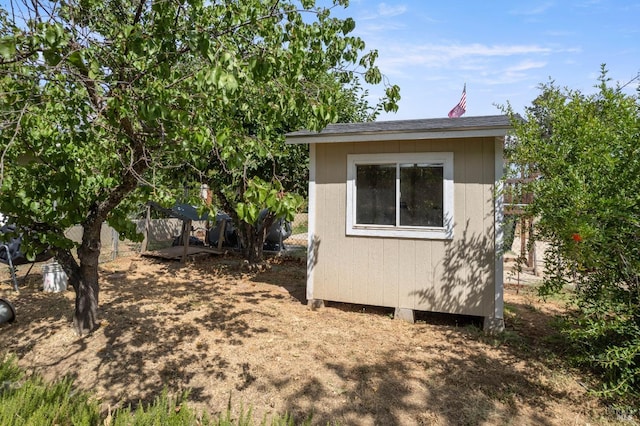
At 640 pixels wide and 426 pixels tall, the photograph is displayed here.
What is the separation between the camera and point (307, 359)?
3809 millimetres

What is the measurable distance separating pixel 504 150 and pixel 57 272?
7.00 metres

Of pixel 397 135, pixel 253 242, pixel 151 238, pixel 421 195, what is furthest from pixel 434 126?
pixel 151 238

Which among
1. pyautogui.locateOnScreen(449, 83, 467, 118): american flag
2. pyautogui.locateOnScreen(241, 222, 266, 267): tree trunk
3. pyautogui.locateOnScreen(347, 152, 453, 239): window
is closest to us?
pyautogui.locateOnScreen(347, 152, 453, 239): window

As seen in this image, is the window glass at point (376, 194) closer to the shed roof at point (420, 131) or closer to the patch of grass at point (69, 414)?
the shed roof at point (420, 131)

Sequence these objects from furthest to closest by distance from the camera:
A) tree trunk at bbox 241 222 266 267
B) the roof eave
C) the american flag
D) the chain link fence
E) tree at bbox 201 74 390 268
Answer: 1. the chain link fence
2. tree trunk at bbox 241 222 266 267
3. the american flag
4. tree at bbox 201 74 390 268
5. the roof eave

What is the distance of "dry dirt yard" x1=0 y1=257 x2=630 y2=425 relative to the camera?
9.75ft

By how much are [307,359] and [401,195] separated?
2.50 m

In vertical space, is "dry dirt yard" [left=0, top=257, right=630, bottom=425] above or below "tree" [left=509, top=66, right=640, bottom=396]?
below

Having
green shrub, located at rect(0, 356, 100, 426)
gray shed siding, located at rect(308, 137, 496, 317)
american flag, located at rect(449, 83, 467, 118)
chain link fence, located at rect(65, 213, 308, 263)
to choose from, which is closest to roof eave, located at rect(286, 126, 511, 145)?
gray shed siding, located at rect(308, 137, 496, 317)

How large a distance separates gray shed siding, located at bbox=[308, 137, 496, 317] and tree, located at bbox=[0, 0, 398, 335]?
1.56 m

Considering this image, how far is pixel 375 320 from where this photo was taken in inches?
203

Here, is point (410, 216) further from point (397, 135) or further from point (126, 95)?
point (126, 95)

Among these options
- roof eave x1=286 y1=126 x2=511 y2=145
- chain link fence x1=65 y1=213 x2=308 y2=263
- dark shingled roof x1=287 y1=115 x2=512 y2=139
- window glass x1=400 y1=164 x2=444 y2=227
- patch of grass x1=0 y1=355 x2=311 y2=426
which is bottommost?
patch of grass x1=0 y1=355 x2=311 y2=426

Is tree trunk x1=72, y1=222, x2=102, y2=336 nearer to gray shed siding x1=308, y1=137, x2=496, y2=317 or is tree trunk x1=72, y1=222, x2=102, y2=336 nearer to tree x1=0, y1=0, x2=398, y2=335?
tree x1=0, y1=0, x2=398, y2=335
